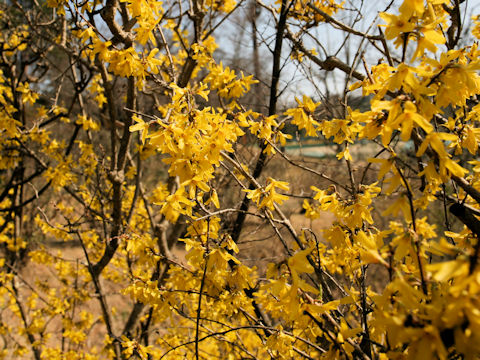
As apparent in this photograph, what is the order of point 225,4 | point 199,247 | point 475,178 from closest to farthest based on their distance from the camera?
point 199,247 < point 475,178 < point 225,4

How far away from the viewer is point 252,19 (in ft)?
10.5

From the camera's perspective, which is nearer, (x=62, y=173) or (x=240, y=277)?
(x=240, y=277)

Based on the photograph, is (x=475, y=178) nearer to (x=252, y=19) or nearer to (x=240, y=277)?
(x=240, y=277)

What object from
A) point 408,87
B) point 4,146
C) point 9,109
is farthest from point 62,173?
point 408,87

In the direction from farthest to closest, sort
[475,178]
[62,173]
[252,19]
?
[62,173], [252,19], [475,178]

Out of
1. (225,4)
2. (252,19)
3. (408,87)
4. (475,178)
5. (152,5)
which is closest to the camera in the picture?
(408,87)

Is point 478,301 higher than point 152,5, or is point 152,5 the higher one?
point 152,5

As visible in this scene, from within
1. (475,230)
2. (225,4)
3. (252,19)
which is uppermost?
(225,4)

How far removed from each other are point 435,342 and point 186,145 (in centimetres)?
106

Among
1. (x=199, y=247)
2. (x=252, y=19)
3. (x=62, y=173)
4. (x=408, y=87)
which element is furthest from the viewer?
(x=62, y=173)

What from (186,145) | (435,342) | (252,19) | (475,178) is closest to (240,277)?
(186,145)

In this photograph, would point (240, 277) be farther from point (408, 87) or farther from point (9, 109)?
point (9, 109)

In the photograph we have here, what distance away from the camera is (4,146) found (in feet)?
12.5

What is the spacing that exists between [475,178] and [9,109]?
405cm
